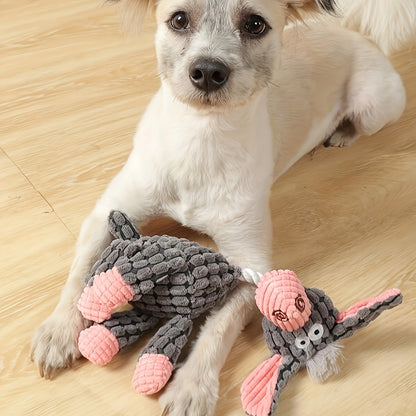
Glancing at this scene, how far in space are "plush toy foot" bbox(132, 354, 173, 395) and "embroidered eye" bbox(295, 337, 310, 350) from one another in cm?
28

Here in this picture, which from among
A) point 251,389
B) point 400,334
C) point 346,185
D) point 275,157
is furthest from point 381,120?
point 251,389

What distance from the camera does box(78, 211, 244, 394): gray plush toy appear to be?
1.26 m

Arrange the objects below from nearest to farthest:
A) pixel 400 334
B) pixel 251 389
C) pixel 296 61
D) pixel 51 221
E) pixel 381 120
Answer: pixel 251 389 < pixel 400 334 < pixel 51 221 < pixel 296 61 < pixel 381 120

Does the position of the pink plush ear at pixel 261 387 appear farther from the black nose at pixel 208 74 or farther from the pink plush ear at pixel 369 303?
the black nose at pixel 208 74

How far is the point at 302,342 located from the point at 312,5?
0.79m

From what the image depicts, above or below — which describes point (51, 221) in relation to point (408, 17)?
below

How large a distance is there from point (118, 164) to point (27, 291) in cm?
55

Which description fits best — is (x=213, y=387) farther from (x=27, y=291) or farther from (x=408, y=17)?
(x=408, y=17)

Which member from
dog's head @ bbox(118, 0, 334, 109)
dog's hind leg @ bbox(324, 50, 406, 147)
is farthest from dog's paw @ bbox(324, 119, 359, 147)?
dog's head @ bbox(118, 0, 334, 109)

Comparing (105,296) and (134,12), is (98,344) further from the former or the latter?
(134,12)

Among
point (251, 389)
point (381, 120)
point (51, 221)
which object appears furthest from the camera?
point (381, 120)

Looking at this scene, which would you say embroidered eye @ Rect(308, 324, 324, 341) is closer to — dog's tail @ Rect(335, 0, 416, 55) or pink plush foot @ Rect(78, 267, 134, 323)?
pink plush foot @ Rect(78, 267, 134, 323)

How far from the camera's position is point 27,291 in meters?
1.48

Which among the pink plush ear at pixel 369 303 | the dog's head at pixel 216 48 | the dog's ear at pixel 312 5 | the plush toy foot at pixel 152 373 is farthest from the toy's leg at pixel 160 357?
the dog's ear at pixel 312 5
